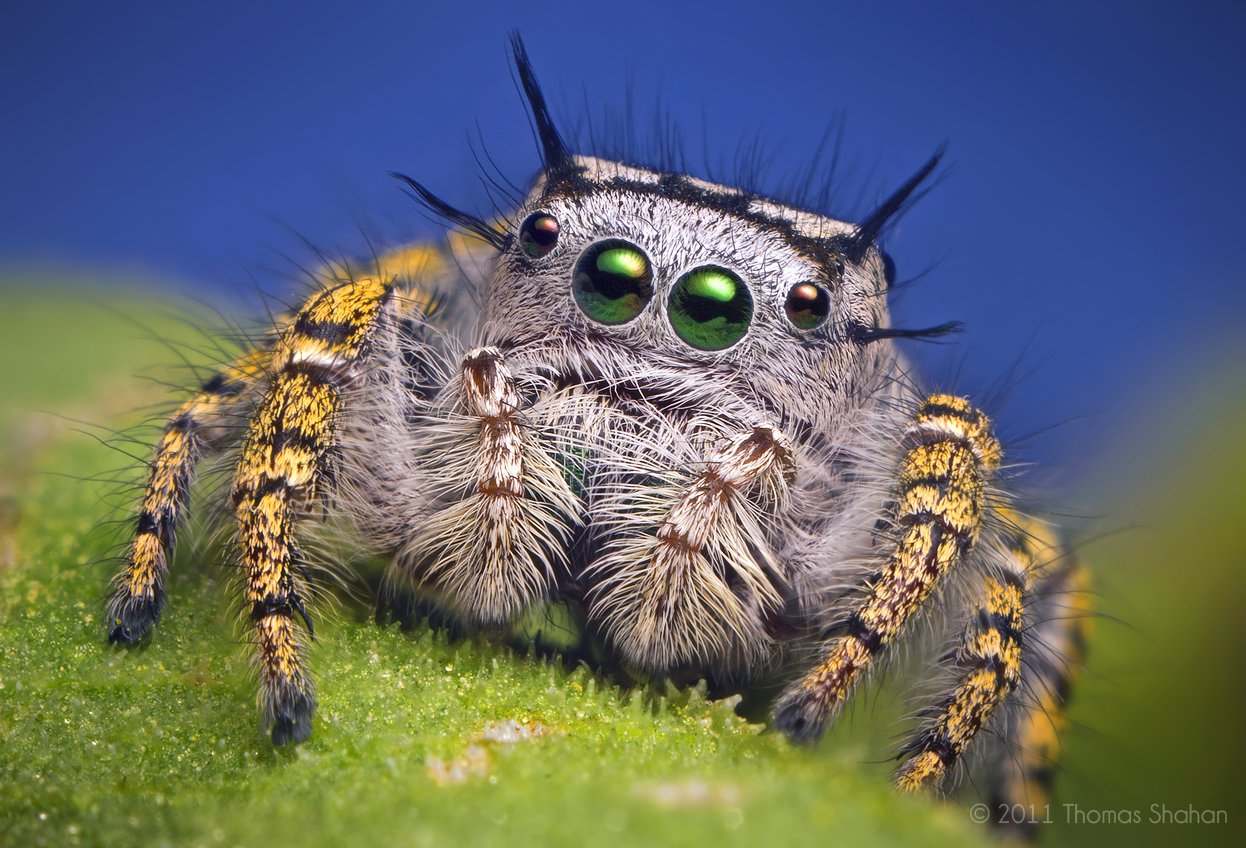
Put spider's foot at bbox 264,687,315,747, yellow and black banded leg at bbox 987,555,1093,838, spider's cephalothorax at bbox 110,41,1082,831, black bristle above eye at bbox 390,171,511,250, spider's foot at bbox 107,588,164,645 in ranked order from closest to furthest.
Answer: spider's foot at bbox 264,687,315,747 < spider's cephalothorax at bbox 110,41,1082,831 < spider's foot at bbox 107,588,164,645 < black bristle above eye at bbox 390,171,511,250 < yellow and black banded leg at bbox 987,555,1093,838

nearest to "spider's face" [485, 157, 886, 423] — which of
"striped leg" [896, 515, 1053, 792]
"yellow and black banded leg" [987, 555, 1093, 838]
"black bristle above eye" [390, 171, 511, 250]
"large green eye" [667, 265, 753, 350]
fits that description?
"large green eye" [667, 265, 753, 350]

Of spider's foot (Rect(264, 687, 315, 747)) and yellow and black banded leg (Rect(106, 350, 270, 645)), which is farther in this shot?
yellow and black banded leg (Rect(106, 350, 270, 645))

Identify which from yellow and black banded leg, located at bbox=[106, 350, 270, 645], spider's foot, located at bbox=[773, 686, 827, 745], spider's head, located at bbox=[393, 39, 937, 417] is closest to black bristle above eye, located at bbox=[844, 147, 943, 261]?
spider's head, located at bbox=[393, 39, 937, 417]

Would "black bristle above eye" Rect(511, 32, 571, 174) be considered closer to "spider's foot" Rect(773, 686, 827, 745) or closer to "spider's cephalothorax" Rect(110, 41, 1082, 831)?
"spider's cephalothorax" Rect(110, 41, 1082, 831)

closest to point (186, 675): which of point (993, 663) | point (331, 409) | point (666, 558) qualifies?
point (331, 409)

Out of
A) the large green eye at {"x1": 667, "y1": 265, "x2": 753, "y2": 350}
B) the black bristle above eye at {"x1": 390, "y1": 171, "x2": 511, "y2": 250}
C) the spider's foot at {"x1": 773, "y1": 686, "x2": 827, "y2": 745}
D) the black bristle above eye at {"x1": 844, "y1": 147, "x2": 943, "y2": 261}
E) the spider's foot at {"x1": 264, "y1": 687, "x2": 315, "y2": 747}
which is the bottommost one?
the spider's foot at {"x1": 264, "y1": 687, "x2": 315, "y2": 747}

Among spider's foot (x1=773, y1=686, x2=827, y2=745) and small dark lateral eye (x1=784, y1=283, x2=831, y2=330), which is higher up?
small dark lateral eye (x1=784, y1=283, x2=831, y2=330)

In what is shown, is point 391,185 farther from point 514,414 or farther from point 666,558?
point 666,558

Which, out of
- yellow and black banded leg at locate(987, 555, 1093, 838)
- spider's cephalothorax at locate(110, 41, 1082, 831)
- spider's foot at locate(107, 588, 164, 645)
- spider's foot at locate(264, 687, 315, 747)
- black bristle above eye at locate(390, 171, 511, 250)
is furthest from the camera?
yellow and black banded leg at locate(987, 555, 1093, 838)
